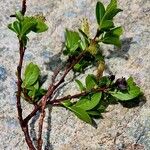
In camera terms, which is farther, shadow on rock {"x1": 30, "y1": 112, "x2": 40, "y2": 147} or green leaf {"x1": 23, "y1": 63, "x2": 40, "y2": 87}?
green leaf {"x1": 23, "y1": 63, "x2": 40, "y2": 87}

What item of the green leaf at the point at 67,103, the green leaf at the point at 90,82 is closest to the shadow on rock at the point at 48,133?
the green leaf at the point at 67,103

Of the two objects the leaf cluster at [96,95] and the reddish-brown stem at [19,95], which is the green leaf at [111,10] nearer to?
the leaf cluster at [96,95]

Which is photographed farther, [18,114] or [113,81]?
[113,81]

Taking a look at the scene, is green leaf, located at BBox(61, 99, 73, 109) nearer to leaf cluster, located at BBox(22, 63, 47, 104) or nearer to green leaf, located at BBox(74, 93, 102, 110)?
green leaf, located at BBox(74, 93, 102, 110)

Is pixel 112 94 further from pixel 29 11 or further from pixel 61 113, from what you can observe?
pixel 29 11

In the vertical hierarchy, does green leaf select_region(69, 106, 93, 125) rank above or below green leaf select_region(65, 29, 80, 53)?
below

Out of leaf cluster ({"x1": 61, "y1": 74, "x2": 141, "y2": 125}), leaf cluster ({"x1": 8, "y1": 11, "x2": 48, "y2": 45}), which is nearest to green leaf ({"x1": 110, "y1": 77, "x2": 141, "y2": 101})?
leaf cluster ({"x1": 61, "y1": 74, "x2": 141, "y2": 125})

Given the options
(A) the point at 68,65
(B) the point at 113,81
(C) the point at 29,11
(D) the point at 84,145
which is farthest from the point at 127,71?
(C) the point at 29,11
